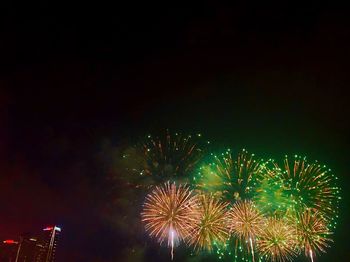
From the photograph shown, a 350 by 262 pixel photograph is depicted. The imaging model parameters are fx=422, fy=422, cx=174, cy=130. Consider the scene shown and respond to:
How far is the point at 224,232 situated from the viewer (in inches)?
1992

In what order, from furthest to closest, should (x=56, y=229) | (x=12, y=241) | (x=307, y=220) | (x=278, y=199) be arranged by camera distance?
(x=56, y=229), (x=12, y=241), (x=307, y=220), (x=278, y=199)

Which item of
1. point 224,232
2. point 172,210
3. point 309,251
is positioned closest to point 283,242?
point 309,251

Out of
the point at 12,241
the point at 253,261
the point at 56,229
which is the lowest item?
the point at 253,261

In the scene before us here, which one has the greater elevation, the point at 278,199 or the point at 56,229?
the point at 56,229

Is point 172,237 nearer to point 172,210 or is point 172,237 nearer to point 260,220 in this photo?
point 172,210

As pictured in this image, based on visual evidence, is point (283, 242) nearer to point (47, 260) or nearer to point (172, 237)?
point (172, 237)

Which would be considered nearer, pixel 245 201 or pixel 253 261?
pixel 245 201

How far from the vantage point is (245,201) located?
48.4 m

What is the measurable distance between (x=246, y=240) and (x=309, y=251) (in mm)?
8938

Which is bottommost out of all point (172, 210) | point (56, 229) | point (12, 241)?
point (172, 210)

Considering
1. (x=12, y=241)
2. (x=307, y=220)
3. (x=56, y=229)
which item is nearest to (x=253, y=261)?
(x=307, y=220)

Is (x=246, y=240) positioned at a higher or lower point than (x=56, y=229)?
lower

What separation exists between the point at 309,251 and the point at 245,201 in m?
12.5

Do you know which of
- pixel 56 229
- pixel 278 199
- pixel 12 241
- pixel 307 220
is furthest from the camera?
pixel 56 229
